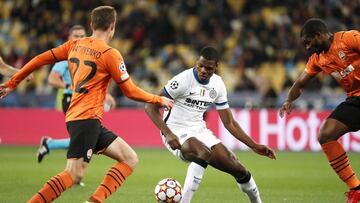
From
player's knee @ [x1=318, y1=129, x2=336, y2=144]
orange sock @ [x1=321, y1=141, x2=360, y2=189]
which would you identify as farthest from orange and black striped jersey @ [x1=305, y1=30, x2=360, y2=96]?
orange sock @ [x1=321, y1=141, x2=360, y2=189]

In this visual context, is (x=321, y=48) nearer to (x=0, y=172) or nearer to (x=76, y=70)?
(x=76, y=70)

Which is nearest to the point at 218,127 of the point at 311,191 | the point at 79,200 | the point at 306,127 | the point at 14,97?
the point at 306,127

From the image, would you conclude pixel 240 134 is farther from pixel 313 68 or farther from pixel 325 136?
pixel 313 68

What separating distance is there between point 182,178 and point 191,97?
3786 millimetres

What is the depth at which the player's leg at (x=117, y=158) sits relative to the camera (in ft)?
25.5

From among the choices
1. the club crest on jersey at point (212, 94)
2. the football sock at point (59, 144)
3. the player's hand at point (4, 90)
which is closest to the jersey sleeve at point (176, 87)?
the club crest on jersey at point (212, 94)

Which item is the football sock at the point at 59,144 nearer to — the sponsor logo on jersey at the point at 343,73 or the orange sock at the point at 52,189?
the orange sock at the point at 52,189

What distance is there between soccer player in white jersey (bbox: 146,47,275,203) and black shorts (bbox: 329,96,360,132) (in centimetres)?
107

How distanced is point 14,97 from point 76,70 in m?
14.1

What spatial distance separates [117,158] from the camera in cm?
794

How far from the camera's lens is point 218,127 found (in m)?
18.6

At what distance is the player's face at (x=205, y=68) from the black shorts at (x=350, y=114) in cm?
157

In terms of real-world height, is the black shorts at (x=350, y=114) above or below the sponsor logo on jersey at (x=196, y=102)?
above

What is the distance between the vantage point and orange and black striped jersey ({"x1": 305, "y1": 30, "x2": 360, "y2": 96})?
853cm
